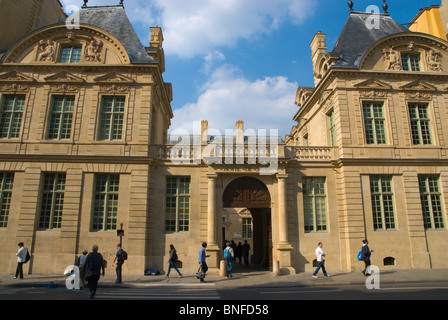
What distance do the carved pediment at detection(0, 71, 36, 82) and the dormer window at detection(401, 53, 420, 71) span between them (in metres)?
22.6

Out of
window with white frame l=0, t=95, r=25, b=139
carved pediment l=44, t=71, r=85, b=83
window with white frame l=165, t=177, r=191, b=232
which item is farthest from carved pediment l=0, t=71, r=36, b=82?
window with white frame l=165, t=177, r=191, b=232

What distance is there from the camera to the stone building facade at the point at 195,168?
55.1 ft

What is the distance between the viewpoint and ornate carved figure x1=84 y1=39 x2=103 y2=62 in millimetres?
18641

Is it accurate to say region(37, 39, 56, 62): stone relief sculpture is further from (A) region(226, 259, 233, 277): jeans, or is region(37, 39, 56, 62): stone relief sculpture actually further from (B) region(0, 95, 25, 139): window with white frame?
(A) region(226, 259, 233, 277): jeans

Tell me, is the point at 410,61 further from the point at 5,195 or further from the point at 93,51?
the point at 5,195

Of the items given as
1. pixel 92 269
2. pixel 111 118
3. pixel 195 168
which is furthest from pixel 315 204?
pixel 92 269

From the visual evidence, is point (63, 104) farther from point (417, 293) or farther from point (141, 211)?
point (417, 293)

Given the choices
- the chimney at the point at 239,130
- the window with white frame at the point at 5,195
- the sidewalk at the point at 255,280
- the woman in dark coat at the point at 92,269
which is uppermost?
the chimney at the point at 239,130

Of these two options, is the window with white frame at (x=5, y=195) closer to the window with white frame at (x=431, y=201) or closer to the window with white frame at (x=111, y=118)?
the window with white frame at (x=111, y=118)

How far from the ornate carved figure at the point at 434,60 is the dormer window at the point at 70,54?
71.1 ft

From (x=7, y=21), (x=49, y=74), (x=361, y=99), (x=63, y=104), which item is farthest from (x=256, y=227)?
(x=7, y=21)

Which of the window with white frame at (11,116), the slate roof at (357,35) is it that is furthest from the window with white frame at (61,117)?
the slate roof at (357,35)

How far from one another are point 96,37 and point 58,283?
45.4 ft

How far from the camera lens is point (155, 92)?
20.2m
